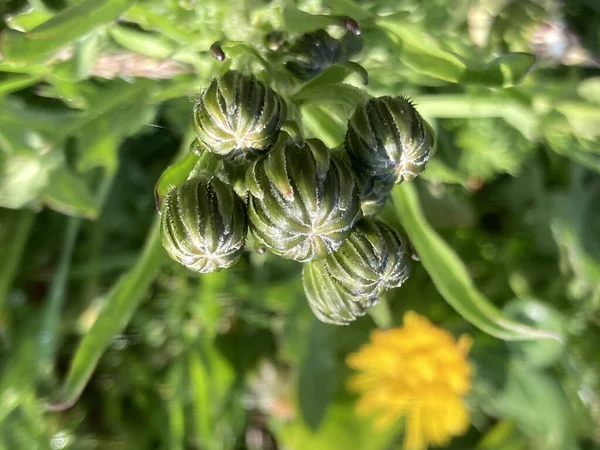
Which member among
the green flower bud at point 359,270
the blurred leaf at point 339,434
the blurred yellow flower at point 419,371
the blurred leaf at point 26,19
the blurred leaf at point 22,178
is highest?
the blurred leaf at point 26,19

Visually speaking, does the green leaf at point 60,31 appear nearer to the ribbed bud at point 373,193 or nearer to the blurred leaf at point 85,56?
the blurred leaf at point 85,56

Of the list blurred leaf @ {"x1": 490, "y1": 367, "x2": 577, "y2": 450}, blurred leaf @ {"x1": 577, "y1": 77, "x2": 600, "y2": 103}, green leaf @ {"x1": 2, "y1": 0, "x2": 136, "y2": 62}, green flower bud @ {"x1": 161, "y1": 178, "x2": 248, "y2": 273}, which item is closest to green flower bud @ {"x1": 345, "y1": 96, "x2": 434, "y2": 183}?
green flower bud @ {"x1": 161, "y1": 178, "x2": 248, "y2": 273}

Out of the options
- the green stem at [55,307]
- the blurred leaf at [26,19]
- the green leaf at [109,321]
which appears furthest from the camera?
the green stem at [55,307]

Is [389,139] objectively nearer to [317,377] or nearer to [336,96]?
[336,96]

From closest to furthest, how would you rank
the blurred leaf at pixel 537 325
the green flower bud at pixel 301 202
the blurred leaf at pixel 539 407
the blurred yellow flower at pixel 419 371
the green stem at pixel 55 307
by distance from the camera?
1. the green flower bud at pixel 301 202
2. the green stem at pixel 55 307
3. the blurred yellow flower at pixel 419 371
4. the blurred leaf at pixel 537 325
5. the blurred leaf at pixel 539 407

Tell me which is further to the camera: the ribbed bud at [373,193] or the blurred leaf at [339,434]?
the blurred leaf at [339,434]

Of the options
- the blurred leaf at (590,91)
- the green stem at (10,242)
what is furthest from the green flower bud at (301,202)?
the green stem at (10,242)
